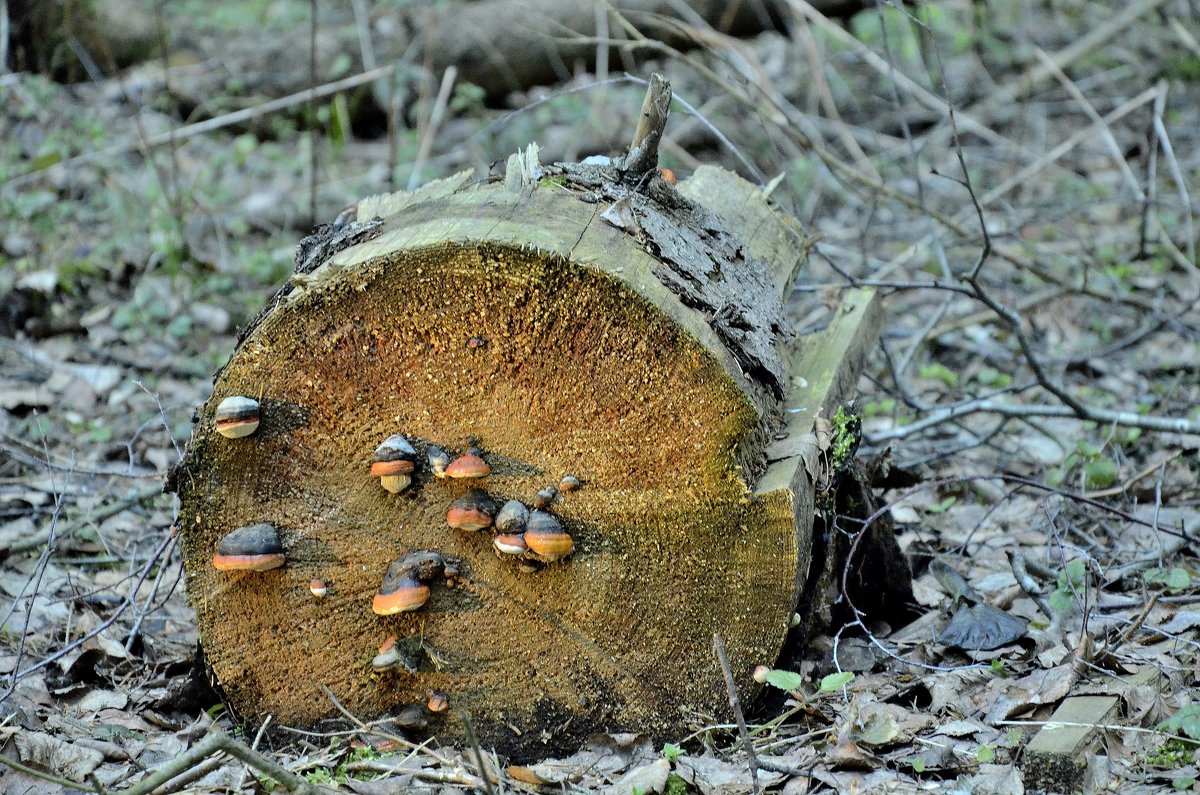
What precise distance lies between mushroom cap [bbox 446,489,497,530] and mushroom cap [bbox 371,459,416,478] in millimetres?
151

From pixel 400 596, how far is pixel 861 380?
391 cm

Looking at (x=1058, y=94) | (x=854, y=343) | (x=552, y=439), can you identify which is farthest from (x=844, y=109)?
(x=552, y=439)

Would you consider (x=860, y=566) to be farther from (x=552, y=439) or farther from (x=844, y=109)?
(x=844, y=109)

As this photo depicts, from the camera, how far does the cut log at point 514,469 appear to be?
2471 mm

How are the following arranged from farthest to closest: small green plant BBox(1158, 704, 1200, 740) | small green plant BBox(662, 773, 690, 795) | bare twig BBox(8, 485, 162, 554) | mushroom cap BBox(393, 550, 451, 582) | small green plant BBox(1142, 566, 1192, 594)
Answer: bare twig BBox(8, 485, 162, 554), small green plant BBox(1142, 566, 1192, 594), mushroom cap BBox(393, 550, 451, 582), small green plant BBox(662, 773, 690, 795), small green plant BBox(1158, 704, 1200, 740)

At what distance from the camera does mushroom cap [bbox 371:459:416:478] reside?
2562 mm

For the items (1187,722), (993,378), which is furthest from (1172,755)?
(993,378)

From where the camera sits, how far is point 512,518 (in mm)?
2580

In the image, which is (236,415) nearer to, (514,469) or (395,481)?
(395,481)

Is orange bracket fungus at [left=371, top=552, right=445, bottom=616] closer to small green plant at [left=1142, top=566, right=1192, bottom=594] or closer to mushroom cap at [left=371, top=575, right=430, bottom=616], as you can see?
mushroom cap at [left=371, top=575, right=430, bottom=616]

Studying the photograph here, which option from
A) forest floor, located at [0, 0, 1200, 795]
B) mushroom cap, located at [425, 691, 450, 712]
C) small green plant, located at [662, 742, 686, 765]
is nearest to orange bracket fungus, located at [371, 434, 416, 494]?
mushroom cap, located at [425, 691, 450, 712]

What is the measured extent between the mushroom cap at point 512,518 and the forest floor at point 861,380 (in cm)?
59

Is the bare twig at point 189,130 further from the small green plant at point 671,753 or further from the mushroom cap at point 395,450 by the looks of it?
the small green plant at point 671,753

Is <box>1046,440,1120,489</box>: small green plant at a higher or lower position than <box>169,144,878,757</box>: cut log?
lower
